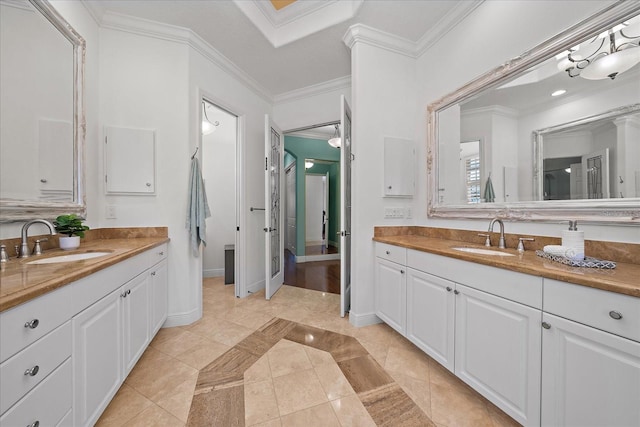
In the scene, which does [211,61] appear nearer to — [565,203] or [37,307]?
[37,307]

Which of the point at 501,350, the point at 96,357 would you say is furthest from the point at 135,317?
the point at 501,350

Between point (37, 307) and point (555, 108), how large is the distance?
8.62 ft

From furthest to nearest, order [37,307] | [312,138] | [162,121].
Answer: [312,138] → [162,121] → [37,307]

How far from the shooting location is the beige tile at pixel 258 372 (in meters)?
1.52

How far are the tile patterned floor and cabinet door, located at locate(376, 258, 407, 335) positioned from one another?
7.1 inches

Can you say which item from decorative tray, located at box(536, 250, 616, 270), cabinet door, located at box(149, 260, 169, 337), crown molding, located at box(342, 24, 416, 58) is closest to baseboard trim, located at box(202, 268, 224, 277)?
cabinet door, located at box(149, 260, 169, 337)

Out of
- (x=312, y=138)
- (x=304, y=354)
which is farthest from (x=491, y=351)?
(x=312, y=138)

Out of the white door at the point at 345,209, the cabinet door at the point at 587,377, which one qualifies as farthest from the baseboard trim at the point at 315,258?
the cabinet door at the point at 587,377

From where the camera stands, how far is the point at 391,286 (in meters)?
1.99

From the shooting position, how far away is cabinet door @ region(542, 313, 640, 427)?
799 mm

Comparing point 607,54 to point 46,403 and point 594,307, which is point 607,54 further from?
point 46,403

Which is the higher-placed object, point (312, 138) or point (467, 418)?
point (312, 138)

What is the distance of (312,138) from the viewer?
4965mm

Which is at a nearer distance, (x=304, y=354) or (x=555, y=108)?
(x=555, y=108)
